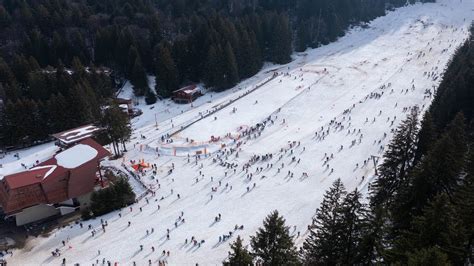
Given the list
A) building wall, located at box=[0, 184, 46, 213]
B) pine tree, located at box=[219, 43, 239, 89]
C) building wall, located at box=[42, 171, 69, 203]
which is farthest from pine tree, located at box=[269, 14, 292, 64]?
building wall, located at box=[0, 184, 46, 213]

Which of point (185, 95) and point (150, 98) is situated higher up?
point (185, 95)

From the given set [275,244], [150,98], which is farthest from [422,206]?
[150,98]

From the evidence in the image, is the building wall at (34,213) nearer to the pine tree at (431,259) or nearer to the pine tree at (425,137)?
the pine tree at (425,137)

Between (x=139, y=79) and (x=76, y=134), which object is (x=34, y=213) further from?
(x=139, y=79)

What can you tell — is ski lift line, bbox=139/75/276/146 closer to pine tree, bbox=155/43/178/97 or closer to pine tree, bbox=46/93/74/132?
pine tree, bbox=155/43/178/97

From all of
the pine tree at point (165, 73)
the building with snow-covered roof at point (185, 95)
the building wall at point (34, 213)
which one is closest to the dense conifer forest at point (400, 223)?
the building wall at point (34, 213)
